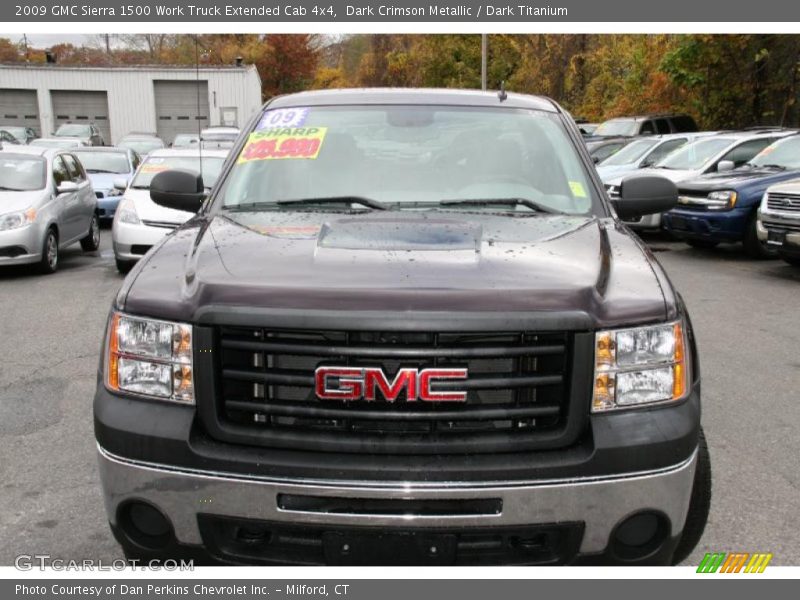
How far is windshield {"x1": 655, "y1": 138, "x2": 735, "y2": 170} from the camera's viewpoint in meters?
14.1

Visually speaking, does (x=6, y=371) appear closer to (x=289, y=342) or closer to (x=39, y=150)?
(x=289, y=342)

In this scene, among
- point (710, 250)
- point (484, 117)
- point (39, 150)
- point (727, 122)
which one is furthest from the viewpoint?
point (727, 122)

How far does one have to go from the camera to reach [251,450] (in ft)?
8.50

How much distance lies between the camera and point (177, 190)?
4332 mm

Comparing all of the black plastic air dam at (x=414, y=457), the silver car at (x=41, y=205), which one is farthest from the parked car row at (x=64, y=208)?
the black plastic air dam at (x=414, y=457)

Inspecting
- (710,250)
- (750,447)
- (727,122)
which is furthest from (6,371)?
(727,122)

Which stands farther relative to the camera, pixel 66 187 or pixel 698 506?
pixel 66 187

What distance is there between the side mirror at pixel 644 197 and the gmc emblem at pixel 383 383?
1.91 meters

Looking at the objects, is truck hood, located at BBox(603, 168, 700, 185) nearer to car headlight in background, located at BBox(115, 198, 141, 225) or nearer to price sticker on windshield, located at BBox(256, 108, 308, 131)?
car headlight in background, located at BBox(115, 198, 141, 225)

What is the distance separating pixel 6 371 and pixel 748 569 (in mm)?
5170

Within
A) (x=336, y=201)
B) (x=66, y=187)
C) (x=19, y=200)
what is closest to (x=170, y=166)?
(x=66, y=187)

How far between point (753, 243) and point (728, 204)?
2.22 ft

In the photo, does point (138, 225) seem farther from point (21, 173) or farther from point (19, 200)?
point (21, 173)

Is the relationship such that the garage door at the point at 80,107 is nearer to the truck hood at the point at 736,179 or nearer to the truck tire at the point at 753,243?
the truck hood at the point at 736,179
